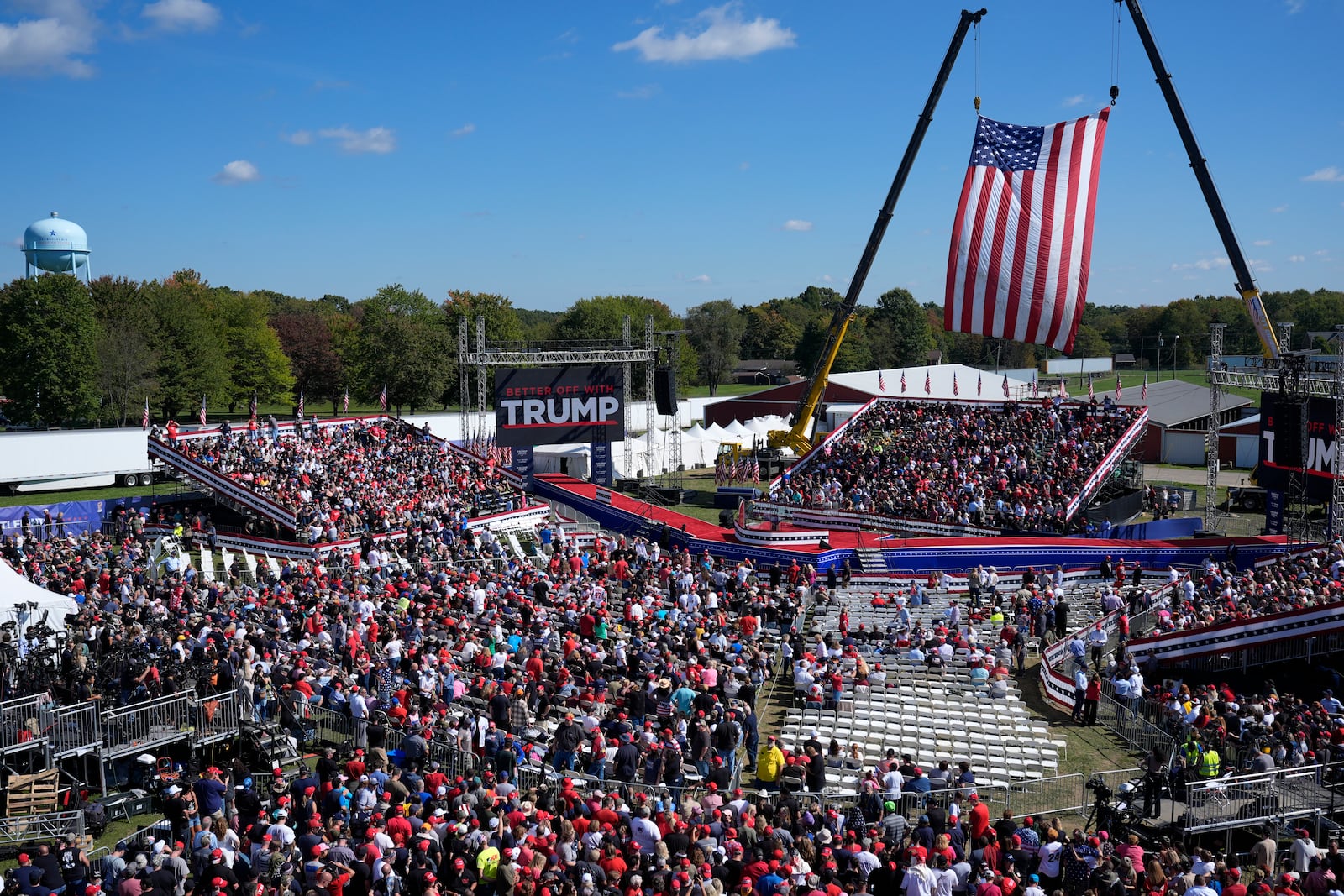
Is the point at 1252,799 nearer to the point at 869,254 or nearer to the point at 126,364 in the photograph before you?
the point at 869,254

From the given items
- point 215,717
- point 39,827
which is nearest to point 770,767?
point 215,717

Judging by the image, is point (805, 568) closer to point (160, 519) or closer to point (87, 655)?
point (87, 655)

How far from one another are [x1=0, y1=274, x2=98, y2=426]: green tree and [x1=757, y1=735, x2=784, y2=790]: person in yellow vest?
52.6 meters

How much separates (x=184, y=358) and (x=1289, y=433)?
59443 mm

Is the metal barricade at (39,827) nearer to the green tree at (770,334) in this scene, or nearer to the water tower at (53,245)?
the water tower at (53,245)

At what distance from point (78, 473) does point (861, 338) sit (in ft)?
275

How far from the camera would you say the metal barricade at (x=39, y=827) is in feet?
43.1

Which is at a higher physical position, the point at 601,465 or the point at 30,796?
the point at 601,465

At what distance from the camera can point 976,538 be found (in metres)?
32.4

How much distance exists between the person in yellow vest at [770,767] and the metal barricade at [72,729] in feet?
30.7

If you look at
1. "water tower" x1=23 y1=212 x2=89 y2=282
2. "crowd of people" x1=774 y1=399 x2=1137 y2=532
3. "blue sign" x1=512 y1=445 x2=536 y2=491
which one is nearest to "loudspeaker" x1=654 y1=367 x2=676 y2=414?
"blue sign" x1=512 y1=445 x2=536 y2=491

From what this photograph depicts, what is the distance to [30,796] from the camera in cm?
1392

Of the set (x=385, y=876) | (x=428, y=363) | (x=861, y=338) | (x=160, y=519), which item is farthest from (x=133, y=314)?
(x=861, y=338)

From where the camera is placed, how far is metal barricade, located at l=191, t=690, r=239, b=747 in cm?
1548
